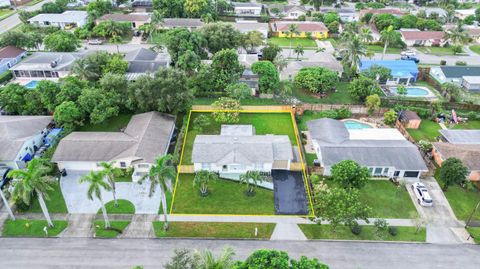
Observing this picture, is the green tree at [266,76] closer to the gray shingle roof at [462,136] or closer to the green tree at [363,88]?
the green tree at [363,88]

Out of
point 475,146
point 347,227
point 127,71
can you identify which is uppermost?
point 127,71

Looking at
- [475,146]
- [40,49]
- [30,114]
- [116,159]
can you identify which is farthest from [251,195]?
[40,49]

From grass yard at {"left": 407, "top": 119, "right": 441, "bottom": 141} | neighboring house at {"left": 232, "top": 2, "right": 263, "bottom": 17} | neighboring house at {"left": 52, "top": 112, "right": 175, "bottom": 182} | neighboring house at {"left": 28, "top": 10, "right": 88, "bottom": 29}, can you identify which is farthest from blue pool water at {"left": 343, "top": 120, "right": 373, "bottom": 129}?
neighboring house at {"left": 28, "top": 10, "right": 88, "bottom": 29}

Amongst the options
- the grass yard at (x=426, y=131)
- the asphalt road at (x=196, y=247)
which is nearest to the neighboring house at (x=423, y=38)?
the grass yard at (x=426, y=131)

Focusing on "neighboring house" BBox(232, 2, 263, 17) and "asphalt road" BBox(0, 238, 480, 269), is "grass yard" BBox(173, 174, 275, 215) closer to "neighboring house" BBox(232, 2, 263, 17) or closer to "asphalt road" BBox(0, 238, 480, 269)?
"asphalt road" BBox(0, 238, 480, 269)

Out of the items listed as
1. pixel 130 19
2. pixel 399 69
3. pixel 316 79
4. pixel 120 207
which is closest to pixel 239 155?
pixel 120 207

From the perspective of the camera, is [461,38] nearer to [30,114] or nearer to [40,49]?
[30,114]
